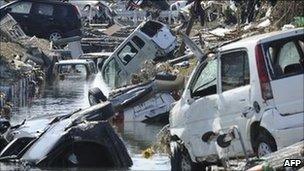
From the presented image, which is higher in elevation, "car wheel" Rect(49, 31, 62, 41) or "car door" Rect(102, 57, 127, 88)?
"car wheel" Rect(49, 31, 62, 41)

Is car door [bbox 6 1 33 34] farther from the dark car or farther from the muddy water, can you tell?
the muddy water

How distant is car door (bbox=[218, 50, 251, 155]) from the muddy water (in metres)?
3.23

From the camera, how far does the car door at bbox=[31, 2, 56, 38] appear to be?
42531mm

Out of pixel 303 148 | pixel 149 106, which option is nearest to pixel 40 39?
pixel 149 106

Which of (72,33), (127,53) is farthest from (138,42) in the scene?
(72,33)

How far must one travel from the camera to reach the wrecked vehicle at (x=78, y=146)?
42.5 ft

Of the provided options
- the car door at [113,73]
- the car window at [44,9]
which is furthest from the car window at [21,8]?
the car door at [113,73]

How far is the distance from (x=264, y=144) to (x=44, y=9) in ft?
111

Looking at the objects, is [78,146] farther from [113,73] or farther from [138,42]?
[113,73]

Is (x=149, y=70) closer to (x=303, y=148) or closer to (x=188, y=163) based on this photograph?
(x=188, y=163)

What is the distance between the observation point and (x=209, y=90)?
11.1 m

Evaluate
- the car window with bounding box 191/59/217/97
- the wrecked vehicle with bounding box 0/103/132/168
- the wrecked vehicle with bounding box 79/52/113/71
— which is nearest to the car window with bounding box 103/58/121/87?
the wrecked vehicle with bounding box 79/52/113/71

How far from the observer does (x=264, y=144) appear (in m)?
9.84

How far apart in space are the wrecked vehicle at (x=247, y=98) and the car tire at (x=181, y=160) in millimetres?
30
